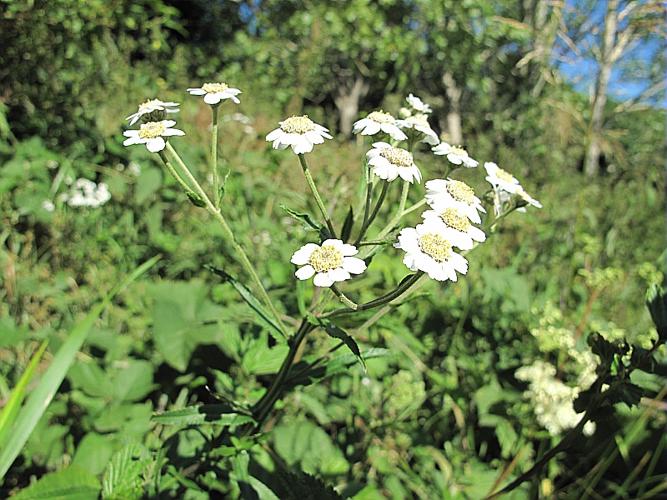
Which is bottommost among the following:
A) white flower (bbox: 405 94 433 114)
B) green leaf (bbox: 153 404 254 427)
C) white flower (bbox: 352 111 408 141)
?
green leaf (bbox: 153 404 254 427)

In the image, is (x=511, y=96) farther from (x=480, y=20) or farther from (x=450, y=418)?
(x=450, y=418)

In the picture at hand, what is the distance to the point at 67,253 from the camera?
7.93 feet

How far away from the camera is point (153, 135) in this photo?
91 centimetres

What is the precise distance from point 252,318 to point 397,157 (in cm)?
43

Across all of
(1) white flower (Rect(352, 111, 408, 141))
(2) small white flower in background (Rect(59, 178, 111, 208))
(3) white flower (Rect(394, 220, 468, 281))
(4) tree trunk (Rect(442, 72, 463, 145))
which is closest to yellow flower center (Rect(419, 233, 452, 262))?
(3) white flower (Rect(394, 220, 468, 281))

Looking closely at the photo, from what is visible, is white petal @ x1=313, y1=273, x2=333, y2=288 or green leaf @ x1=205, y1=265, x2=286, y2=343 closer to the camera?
white petal @ x1=313, y1=273, x2=333, y2=288

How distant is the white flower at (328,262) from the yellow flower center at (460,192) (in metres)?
0.20

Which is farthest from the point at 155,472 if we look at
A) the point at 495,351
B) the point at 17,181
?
the point at 17,181

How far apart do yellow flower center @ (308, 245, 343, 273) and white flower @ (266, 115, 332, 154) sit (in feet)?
0.57

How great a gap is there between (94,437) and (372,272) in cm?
92

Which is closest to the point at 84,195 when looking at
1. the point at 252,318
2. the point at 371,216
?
the point at 252,318

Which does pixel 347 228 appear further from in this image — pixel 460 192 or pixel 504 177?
pixel 504 177

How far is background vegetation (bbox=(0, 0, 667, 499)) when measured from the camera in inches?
54.4

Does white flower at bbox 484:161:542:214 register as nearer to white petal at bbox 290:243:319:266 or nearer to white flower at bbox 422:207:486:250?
white flower at bbox 422:207:486:250
